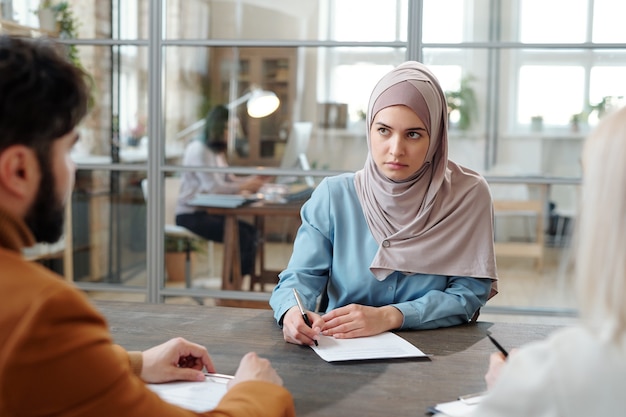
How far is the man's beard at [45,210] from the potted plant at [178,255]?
10.0 ft

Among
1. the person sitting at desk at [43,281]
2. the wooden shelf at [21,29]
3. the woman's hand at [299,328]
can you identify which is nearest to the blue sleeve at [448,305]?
the woman's hand at [299,328]

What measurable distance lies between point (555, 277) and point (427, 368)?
2.99 meters

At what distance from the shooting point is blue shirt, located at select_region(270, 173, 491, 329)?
75.5 inches

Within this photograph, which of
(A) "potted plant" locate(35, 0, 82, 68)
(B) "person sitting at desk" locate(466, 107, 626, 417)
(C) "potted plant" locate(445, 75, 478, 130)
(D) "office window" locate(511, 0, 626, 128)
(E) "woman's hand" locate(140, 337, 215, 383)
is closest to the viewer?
(B) "person sitting at desk" locate(466, 107, 626, 417)

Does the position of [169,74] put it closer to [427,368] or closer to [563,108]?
[563,108]

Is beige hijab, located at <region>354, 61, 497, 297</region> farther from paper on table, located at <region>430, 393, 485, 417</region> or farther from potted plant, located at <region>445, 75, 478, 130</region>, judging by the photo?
potted plant, located at <region>445, 75, 478, 130</region>

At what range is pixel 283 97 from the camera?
429cm

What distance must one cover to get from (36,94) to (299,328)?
80cm

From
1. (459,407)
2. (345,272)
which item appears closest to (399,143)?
(345,272)

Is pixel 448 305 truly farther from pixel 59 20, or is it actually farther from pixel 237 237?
pixel 59 20

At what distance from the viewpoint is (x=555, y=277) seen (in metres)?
4.22

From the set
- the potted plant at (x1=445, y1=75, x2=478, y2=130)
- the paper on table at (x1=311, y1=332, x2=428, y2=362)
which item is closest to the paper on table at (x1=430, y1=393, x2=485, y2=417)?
the paper on table at (x1=311, y1=332, x2=428, y2=362)

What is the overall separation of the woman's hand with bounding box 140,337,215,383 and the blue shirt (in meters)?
0.44

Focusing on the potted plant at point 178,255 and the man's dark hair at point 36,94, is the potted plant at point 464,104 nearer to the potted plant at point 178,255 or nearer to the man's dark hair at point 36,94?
the potted plant at point 178,255
